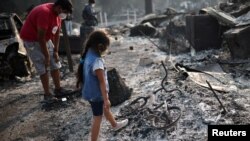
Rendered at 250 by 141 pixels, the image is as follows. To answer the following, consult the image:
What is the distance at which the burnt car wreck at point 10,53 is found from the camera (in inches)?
333

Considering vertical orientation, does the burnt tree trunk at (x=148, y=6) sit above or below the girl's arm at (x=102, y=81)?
below

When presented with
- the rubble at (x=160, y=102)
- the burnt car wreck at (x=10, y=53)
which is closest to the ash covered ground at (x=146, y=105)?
the rubble at (x=160, y=102)

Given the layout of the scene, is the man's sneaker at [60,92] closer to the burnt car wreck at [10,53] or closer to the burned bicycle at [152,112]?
the burned bicycle at [152,112]

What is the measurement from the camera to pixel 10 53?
8.54m

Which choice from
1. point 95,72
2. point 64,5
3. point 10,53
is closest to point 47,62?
point 64,5

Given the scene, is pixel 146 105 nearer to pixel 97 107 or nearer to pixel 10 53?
pixel 97 107

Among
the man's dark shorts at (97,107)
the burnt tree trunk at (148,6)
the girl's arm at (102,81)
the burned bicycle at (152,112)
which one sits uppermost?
the girl's arm at (102,81)

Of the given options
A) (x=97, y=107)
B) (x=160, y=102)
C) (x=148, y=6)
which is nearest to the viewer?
(x=97, y=107)

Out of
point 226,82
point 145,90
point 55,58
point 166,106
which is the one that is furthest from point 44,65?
point 226,82

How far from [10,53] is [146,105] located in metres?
4.37

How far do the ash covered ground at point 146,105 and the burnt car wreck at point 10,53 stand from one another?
258 millimetres

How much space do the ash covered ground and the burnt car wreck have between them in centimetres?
26

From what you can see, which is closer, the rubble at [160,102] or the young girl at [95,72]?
the young girl at [95,72]

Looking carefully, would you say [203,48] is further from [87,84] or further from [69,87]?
[87,84]
